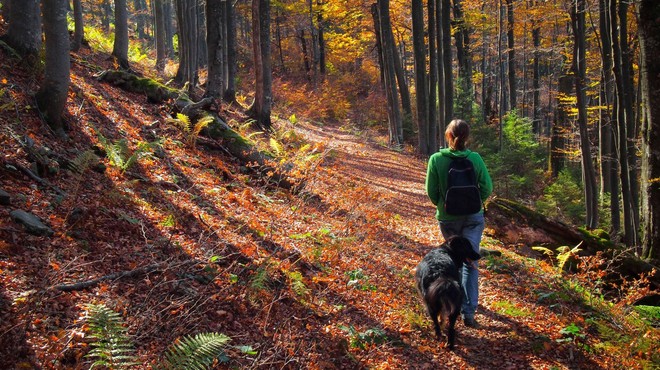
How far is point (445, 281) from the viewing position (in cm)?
440

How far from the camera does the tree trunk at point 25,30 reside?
7547 millimetres

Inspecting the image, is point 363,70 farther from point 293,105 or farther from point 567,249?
point 567,249

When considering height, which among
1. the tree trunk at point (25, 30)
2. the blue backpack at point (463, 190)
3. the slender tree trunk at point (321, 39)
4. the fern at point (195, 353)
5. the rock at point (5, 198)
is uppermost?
the slender tree trunk at point (321, 39)

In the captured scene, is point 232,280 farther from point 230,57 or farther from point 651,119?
point 230,57

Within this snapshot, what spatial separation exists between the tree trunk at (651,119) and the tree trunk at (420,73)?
10879 millimetres

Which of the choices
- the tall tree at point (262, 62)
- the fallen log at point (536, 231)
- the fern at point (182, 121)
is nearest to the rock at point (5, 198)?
the fern at point (182, 121)

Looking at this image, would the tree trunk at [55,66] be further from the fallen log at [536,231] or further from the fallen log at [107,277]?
the fallen log at [536,231]

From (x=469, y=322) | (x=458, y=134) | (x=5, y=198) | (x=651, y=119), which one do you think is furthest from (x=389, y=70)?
(x=5, y=198)

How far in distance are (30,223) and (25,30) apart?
17.3 feet

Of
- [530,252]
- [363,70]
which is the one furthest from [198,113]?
[363,70]

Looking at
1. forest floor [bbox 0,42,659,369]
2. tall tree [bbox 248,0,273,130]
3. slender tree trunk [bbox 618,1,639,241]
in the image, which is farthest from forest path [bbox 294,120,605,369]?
tall tree [bbox 248,0,273,130]

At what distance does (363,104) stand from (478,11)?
34.8ft

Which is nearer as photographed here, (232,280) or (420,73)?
(232,280)

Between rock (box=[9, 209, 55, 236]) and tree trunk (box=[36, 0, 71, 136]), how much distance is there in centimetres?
250
